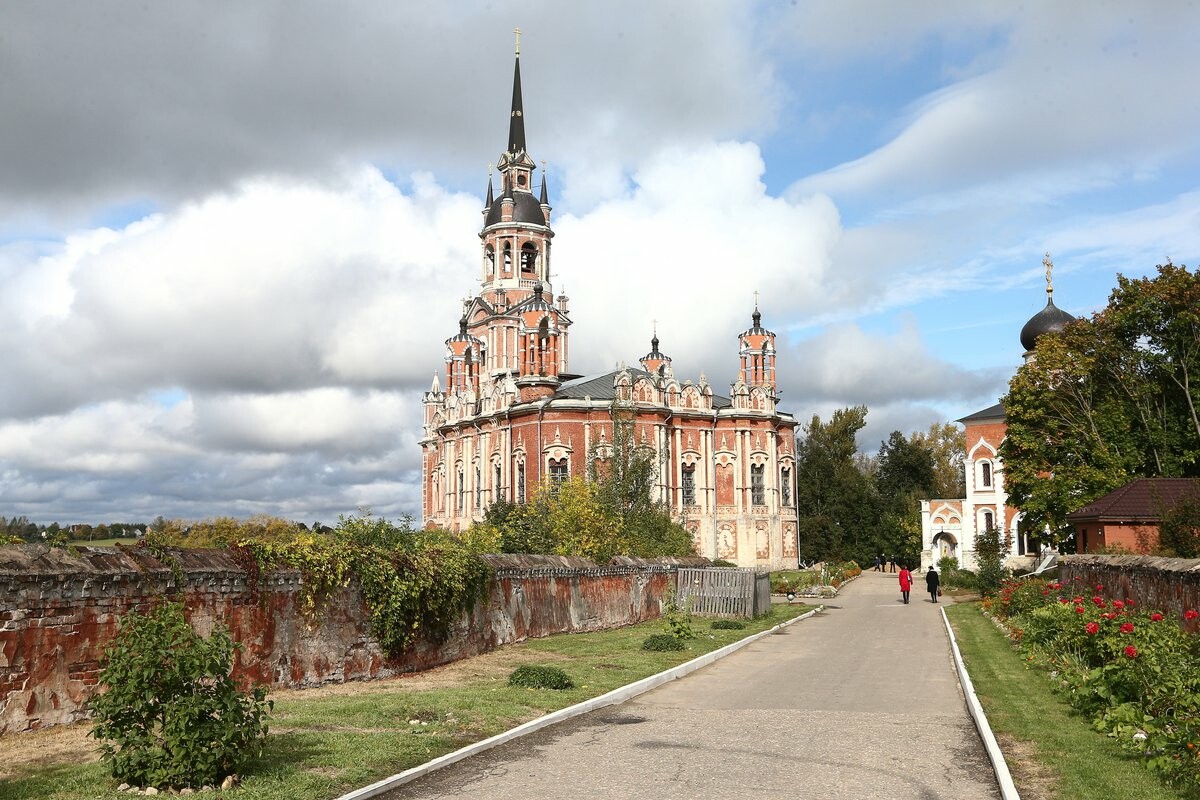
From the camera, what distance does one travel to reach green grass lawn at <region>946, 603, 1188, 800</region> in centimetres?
888

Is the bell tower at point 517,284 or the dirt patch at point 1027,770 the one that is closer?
the dirt patch at point 1027,770

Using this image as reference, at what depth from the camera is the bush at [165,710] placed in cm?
789

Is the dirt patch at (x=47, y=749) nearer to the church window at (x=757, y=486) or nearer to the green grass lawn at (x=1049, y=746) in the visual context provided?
the green grass lawn at (x=1049, y=746)

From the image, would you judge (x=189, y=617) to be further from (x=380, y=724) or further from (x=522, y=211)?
(x=522, y=211)

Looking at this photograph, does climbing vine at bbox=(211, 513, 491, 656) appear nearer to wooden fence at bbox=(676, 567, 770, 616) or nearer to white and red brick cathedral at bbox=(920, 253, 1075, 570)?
wooden fence at bbox=(676, 567, 770, 616)

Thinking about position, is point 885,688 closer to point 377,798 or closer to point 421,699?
point 421,699

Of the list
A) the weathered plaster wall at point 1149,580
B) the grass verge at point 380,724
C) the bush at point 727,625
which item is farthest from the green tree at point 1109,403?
the grass verge at point 380,724

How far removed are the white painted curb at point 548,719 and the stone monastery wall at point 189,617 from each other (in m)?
2.75

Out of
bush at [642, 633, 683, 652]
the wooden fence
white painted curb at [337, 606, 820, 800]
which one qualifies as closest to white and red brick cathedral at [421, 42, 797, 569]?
the wooden fence

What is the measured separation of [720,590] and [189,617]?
64.6 ft

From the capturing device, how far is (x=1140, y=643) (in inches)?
464

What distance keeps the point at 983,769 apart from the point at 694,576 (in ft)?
65.3

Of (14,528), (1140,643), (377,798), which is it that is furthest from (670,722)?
(14,528)

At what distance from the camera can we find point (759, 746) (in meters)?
10.8
